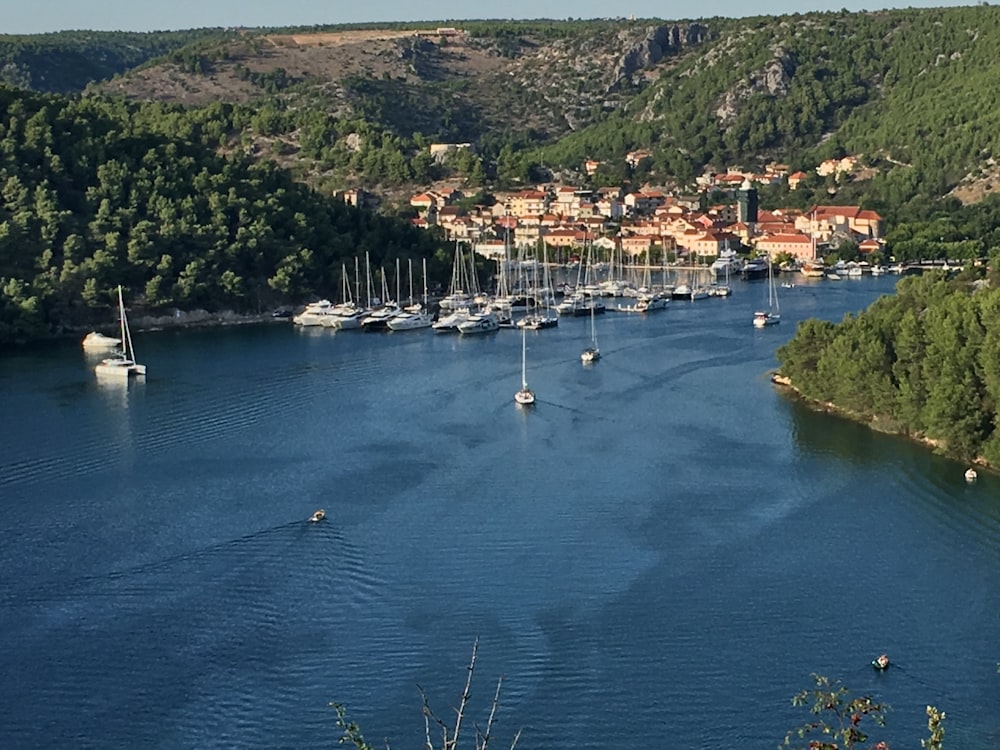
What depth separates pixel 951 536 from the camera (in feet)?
35.3

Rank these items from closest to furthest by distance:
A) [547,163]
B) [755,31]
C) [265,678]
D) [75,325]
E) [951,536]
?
[265,678], [951,536], [75,325], [547,163], [755,31]

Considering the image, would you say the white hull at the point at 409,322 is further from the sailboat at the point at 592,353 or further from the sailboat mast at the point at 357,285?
the sailboat at the point at 592,353

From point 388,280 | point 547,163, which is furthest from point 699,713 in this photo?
point 547,163

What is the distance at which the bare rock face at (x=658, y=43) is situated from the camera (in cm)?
5538

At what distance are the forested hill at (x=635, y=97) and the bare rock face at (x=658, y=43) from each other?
0.07 m

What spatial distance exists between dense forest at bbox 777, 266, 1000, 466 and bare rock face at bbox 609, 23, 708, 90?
40.1 m

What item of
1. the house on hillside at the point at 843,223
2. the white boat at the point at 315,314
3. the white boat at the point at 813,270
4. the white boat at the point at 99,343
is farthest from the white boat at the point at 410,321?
the house on hillside at the point at 843,223

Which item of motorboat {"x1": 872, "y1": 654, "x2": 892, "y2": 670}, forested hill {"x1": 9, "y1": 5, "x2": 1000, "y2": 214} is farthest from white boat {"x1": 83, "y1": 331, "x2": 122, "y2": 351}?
forested hill {"x1": 9, "y1": 5, "x2": 1000, "y2": 214}

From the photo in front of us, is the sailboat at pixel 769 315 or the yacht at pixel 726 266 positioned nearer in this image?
the sailboat at pixel 769 315

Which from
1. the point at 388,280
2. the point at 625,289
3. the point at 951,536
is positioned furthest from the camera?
the point at 625,289

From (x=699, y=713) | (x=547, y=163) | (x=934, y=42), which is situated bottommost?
(x=699, y=713)

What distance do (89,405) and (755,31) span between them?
40.0 metres

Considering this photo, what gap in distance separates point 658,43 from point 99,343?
39.7 metres

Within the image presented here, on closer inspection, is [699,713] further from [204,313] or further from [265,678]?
[204,313]
